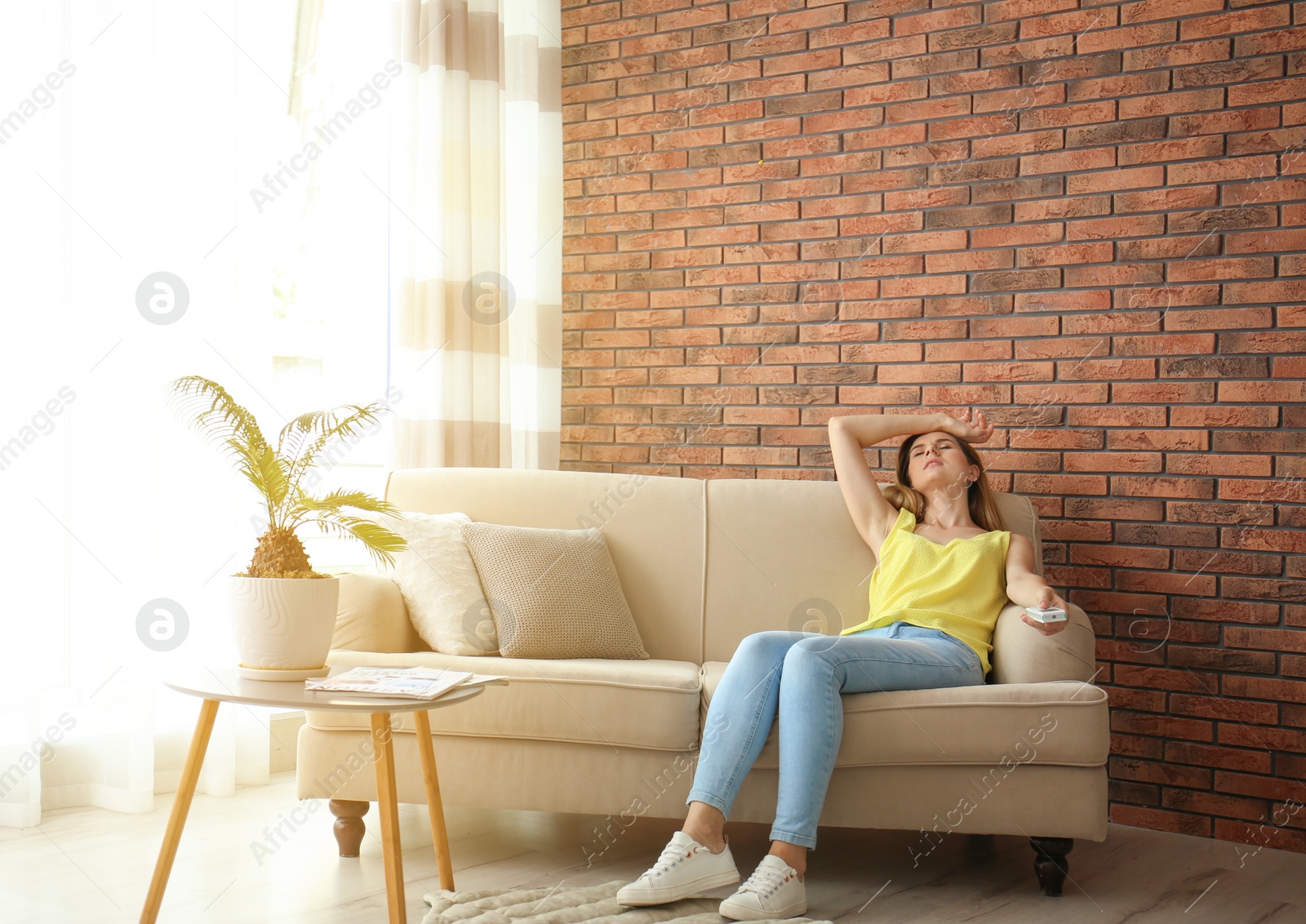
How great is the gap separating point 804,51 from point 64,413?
7.77 ft

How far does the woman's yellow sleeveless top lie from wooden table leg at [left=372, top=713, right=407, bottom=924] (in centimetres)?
113

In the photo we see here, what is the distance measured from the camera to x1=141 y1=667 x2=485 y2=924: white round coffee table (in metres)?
1.79

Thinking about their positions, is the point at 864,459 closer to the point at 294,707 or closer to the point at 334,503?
the point at 334,503

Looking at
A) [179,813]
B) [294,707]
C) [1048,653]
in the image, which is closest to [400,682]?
[294,707]

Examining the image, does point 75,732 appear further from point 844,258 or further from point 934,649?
point 844,258

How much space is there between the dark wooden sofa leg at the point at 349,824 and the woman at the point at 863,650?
678 mm

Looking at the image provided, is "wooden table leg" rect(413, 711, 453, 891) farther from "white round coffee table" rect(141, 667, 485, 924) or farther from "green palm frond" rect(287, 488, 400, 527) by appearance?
"green palm frond" rect(287, 488, 400, 527)

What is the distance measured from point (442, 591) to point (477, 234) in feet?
4.81

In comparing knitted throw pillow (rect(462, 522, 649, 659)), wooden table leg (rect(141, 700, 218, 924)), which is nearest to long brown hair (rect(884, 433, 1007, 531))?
knitted throw pillow (rect(462, 522, 649, 659))

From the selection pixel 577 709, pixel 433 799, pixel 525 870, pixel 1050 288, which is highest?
pixel 1050 288

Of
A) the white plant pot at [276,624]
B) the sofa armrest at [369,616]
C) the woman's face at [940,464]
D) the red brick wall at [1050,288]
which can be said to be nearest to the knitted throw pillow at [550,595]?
the sofa armrest at [369,616]

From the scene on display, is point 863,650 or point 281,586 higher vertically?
point 281,586

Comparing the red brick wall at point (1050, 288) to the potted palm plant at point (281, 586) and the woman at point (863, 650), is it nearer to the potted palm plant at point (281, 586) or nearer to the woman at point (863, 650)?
the woman at point (863, 650)

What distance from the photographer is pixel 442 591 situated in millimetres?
2611
